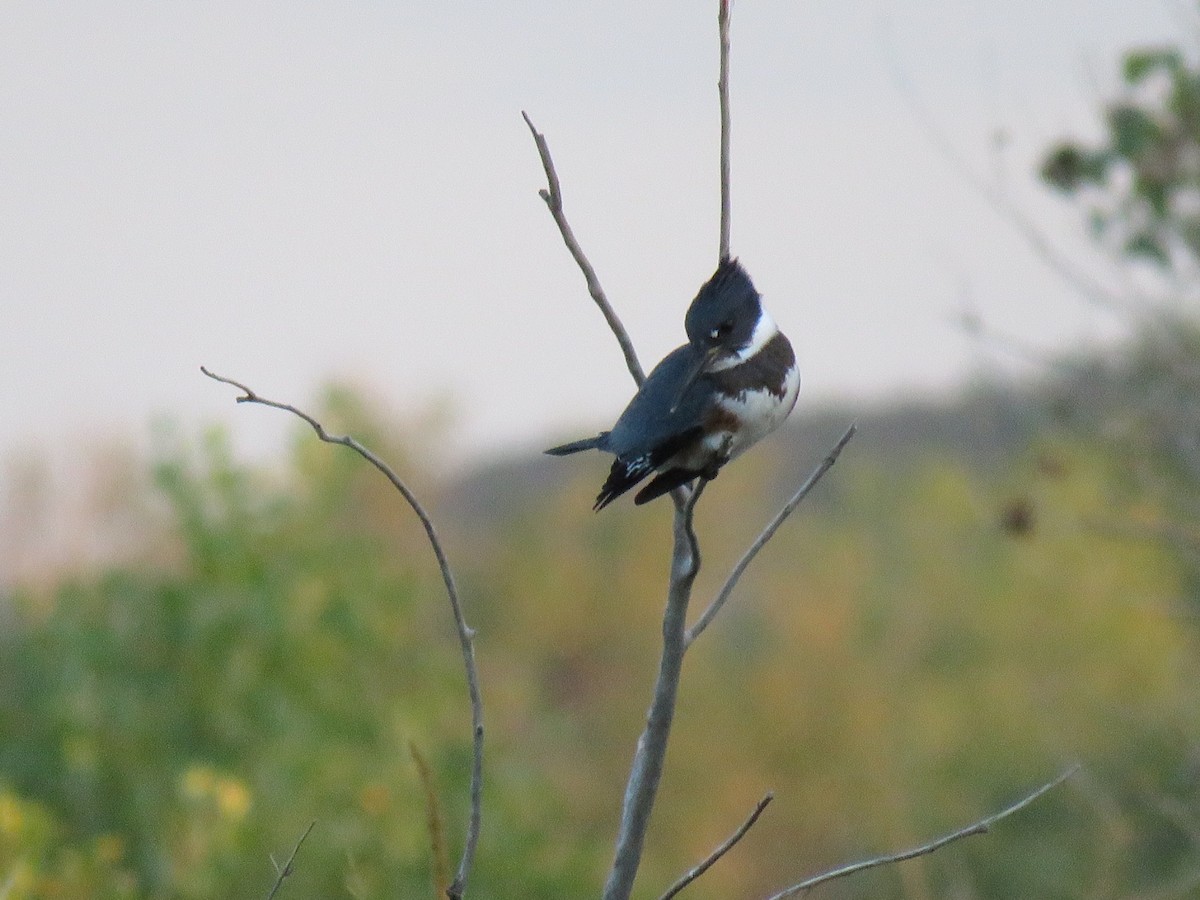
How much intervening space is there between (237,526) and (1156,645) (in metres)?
25.8

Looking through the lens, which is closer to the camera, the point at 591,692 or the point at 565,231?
the point at 565,231

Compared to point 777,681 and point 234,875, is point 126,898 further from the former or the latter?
point 777,681

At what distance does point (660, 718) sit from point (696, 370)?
2.55 ft

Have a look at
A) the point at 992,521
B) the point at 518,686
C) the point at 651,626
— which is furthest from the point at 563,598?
the point at 992,521

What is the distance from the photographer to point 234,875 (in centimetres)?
880

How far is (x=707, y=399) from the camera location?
295 cm

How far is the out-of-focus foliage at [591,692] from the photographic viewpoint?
9062mm

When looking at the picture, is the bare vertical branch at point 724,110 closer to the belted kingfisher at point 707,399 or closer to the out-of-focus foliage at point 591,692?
the belted kingfisher at point 707,399

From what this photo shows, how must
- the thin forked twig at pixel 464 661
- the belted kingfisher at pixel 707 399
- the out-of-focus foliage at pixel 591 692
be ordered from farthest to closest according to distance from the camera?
1. the out-of-focus foliage at pixel 591 692
2. the belted kingfisher at pixel 707 399
3. the thin forked twig at pixel 464 661

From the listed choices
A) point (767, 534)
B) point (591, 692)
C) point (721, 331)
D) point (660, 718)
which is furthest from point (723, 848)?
point (591, 692)

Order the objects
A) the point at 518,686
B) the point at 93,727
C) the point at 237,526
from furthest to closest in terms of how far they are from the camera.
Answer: the point at 518,686, the point at 237,526, the point at 93,727

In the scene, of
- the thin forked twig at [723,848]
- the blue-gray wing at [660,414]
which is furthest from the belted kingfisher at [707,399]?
the thin forked twig at [723,848]

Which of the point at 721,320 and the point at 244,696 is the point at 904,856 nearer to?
the point at 721,320

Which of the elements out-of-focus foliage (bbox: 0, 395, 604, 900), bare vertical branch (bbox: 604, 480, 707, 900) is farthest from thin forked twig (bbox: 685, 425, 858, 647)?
out-of-focus foliage (bbox: 0, 395, 604, 900)
